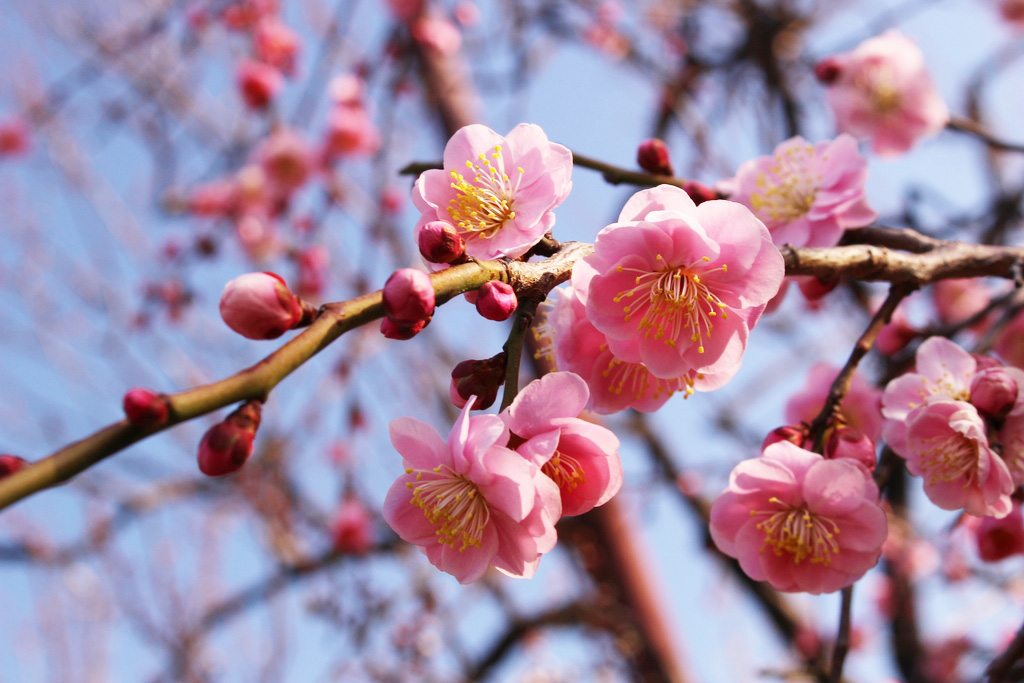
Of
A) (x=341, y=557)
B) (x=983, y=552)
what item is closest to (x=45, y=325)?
(x=341, y=557)

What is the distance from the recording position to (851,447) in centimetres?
92

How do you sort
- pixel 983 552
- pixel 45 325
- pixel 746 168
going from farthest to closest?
pixel 45 325, pixel 983 552, pixel 746 168

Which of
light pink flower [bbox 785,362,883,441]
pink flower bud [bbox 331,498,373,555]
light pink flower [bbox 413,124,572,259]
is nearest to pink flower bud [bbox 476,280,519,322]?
light pink flower [bbox 413,124,572,259]

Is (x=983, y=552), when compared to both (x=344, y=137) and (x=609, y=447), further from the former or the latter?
(x=344, y=137)

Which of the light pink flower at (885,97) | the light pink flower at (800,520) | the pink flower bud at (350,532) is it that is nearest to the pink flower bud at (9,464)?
the light pink flower at (800,520)

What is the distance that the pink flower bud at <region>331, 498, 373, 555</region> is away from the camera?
3.62 metres

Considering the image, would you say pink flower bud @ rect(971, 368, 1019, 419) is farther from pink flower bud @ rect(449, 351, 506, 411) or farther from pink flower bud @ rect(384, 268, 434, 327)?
pink flower bud @ rect(384, 268, 434, 327)

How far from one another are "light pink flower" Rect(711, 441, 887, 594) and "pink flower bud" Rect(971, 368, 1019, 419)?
0.78ft

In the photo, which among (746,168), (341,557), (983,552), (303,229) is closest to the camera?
(746,168)

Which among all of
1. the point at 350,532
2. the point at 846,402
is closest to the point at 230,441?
the point at 846,402

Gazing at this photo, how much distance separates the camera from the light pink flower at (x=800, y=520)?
2.97 feet

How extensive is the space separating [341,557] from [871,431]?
113 inches

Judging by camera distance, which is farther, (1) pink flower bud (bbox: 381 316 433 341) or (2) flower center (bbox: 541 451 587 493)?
(2) flower center (bbox: 541 451 587 493)

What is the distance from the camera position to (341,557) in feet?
11.7
